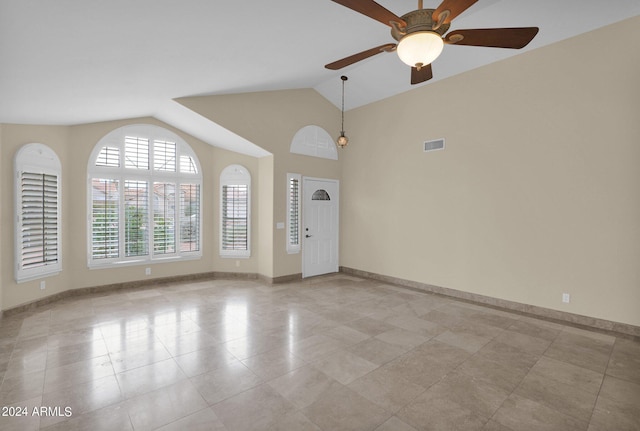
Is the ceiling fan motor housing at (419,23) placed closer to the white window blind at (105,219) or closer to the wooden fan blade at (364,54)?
the wooden fan blade at (364,54)

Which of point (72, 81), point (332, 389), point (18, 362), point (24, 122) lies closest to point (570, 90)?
point (332, 389)

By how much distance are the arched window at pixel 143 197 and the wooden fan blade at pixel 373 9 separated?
5.09 m

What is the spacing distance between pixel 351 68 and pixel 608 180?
4.11 metres

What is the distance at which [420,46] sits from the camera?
1995mm

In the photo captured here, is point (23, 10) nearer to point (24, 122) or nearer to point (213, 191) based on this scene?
point (24, 122)

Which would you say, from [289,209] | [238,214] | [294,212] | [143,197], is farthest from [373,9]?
[143,197]

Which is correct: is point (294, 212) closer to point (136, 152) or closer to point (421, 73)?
point (136, 152)

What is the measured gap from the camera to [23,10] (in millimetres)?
1923

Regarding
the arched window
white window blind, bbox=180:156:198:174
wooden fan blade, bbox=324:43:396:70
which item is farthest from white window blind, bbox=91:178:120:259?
wooden fan blade, bbox=324:43:396:70

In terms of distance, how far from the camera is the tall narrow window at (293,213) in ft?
20.3

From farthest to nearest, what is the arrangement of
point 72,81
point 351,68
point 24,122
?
point 351,68
point 24,122
point 72,81

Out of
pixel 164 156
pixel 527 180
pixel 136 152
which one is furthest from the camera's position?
pixel 164 156

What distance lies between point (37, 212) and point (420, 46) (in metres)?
5.48

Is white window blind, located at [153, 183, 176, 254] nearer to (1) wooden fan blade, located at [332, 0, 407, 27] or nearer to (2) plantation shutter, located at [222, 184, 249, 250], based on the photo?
(2) plantation shutter, located at [222, 184, 249, 250]
